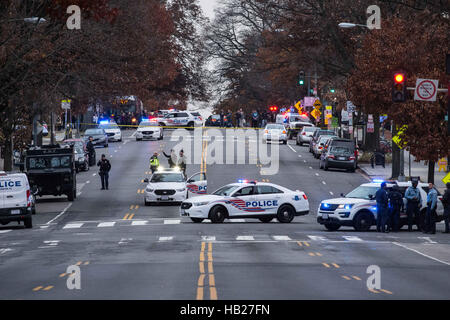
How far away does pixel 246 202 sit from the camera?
32906 mm

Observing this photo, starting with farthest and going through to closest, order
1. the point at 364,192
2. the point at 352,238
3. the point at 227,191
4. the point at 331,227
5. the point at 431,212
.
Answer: the point at 227,191 < the point at 331,227 < the point at 364,192 < the point at 431,212 < the point at 352,238

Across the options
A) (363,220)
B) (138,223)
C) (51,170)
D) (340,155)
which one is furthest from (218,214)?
(340,155)

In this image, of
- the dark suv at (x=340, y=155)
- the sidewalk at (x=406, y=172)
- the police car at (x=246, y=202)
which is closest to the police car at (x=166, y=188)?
the police car at (x=246, y=202)

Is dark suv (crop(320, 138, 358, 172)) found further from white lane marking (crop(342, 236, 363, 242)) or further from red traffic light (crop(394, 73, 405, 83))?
white lane marking (crop(342, 236, 363, 242))

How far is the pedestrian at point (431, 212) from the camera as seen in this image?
30.5 metres

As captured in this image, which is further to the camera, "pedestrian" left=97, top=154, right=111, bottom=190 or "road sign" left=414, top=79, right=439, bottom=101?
"pedestrian" left=97, top=154, right=111, bottom=190

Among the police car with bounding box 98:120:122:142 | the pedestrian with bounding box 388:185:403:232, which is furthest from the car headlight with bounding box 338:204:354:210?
the police car with bounding box 98:120:122:142

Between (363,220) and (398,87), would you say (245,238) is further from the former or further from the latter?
(398,87)

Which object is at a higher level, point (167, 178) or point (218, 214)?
point (167, 178)

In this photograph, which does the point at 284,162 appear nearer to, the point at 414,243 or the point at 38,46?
the point at 38,46

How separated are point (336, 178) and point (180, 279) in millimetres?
37303

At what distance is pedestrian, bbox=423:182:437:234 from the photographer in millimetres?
30452

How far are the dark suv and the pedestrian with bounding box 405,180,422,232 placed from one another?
25906 millimetres

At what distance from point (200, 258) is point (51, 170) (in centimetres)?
2286
